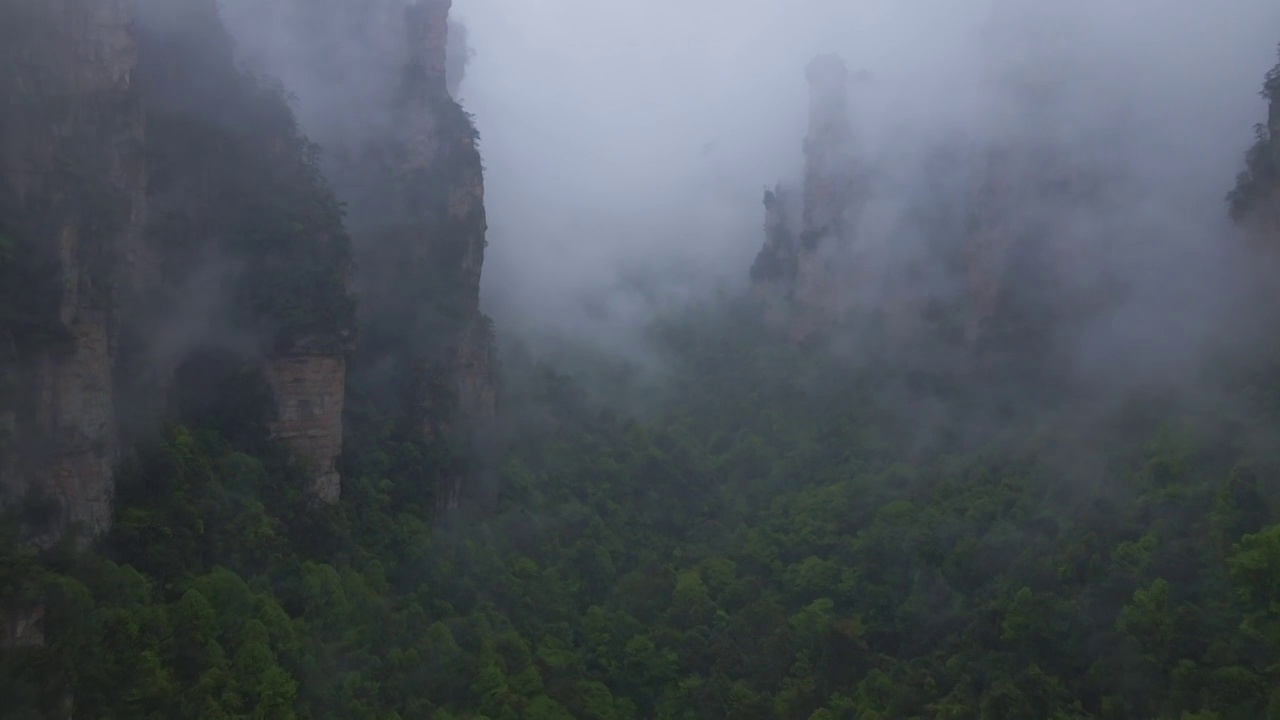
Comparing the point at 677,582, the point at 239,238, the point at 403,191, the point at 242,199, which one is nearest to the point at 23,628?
the point at 239,238

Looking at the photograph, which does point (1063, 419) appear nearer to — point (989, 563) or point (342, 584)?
point (989, 563)

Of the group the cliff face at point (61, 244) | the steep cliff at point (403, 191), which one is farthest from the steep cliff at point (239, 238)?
the steep cliff at point (403, 191)

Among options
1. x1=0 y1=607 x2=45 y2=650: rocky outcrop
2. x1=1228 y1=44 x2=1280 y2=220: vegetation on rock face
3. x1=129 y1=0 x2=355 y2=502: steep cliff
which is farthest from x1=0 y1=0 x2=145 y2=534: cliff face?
x1=1228 y1=44 x2=1280 y2=220: vegetation on rock face

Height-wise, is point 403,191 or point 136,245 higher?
point 403,191

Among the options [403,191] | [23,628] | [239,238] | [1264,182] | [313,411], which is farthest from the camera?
[403,191]

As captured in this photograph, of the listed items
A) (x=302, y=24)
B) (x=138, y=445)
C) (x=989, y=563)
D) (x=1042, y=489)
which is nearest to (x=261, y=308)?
(x=138, y=445)

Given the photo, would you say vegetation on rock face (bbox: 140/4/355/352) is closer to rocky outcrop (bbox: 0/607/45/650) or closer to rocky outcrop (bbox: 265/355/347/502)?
rocky outcrop (bbox: 265/355/347/502)

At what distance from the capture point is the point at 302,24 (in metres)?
40.2

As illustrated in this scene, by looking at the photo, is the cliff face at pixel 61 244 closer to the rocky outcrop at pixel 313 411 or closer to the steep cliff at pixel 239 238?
the steep cliff at pixel 239 238

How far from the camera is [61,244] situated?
20.9 meters

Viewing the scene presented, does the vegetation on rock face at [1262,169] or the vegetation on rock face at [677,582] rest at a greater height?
the vegetation on rock face at [1262,169]

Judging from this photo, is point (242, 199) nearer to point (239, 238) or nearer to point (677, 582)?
point (239, 238)

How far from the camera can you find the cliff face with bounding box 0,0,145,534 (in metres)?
20.0

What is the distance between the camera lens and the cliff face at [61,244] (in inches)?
786
